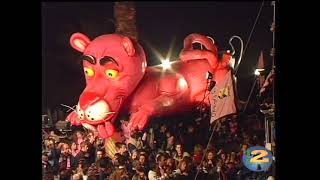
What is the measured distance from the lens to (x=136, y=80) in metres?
2.06

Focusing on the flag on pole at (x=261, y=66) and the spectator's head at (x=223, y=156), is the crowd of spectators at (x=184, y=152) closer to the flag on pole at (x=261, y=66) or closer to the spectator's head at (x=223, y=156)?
the spectator's head at (x=223, y=156)

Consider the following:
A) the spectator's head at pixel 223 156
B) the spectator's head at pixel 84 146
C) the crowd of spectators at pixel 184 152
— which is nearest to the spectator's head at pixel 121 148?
Answer: the crowd of spectators at pixel 184 152

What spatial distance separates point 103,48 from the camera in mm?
2051

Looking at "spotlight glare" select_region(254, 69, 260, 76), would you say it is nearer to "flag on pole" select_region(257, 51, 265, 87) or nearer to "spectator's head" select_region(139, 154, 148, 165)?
"flag on pole" select_region(257, 51, 265, 87)

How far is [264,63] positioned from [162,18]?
50cm

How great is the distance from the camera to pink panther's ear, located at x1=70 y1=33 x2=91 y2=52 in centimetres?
206

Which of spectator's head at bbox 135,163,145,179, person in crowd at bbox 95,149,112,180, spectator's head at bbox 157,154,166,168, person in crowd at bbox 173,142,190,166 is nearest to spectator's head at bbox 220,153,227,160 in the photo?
person in crowd at bbox 173,142,190,166

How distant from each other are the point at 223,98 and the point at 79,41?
70 centimetres

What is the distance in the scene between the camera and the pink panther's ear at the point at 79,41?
2.06 meters

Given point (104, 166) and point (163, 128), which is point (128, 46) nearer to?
point (163, 128)

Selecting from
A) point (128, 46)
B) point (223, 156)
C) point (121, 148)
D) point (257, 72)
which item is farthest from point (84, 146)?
point (257, 72)

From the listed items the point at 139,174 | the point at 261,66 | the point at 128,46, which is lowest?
the point at 139,174
